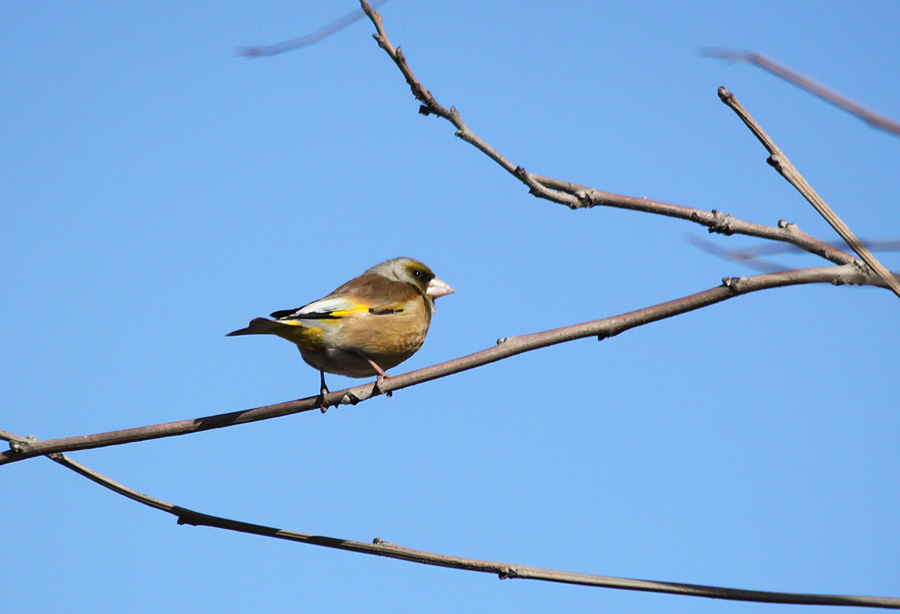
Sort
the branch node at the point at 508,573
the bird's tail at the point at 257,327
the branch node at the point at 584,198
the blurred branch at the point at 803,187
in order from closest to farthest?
the blurred branch at the point at 803,187, the branch node at the point at 584,198, the branch node at the point at 508,573, the bird's tail at the point at 257,327

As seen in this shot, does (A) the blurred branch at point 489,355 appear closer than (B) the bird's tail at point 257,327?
Yes

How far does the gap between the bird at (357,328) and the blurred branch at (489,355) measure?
156cm

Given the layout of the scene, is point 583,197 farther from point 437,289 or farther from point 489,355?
point 437,289

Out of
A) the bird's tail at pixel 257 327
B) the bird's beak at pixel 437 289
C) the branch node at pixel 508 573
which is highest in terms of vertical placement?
the bird's beak at pixel 437 289

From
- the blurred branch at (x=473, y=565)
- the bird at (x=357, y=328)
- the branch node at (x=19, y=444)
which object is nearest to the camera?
the blurred branch at (x=473, y=565)

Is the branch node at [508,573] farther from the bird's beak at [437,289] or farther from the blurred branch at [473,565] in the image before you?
the bird's beak at [437,289]

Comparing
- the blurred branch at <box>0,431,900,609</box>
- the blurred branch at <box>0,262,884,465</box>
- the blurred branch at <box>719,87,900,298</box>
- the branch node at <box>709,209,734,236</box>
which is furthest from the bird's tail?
the blurred branch at <box>719,87,900,298</box>

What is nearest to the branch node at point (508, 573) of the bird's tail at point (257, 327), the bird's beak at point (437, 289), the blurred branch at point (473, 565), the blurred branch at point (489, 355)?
the blurred branch at point (473, 565)

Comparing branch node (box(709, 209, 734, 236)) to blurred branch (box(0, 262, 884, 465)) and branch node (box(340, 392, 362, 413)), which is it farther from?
branch node (box(340, 392, 362, 413))

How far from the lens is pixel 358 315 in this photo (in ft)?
16.3

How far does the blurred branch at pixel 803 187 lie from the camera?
1.10 metres

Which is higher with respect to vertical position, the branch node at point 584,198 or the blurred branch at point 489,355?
the branch node at point 584,198

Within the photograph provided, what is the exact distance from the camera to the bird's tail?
432cm

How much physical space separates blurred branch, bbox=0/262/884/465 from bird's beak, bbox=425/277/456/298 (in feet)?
9.79
